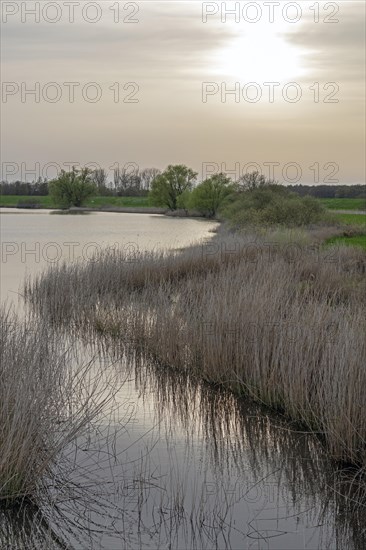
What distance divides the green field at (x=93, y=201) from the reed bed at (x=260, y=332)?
245 ft

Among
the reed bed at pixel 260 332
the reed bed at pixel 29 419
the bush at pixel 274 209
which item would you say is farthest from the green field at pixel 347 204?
the reed bed at pixel 29 419

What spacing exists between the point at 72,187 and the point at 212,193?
21661mm

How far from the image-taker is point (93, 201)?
89750 mm

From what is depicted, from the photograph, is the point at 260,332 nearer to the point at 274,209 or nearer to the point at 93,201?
the point at 274,209

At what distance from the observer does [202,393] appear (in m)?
8.37

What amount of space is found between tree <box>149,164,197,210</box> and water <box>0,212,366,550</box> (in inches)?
2861

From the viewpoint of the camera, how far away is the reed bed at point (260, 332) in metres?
6.18

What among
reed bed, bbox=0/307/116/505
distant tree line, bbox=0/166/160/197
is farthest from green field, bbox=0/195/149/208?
reed bed, bbox=0/307/116/505

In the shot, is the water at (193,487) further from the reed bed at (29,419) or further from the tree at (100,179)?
the tree at (100,179)

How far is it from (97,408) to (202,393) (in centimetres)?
273

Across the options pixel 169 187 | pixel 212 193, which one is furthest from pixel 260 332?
pixel 169 187

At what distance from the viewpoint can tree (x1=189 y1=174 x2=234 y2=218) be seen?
66000mm

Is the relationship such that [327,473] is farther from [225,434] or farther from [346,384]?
[225,434]

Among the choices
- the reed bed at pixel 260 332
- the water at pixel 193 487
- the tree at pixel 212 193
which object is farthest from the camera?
the tree at pixel 212 193
